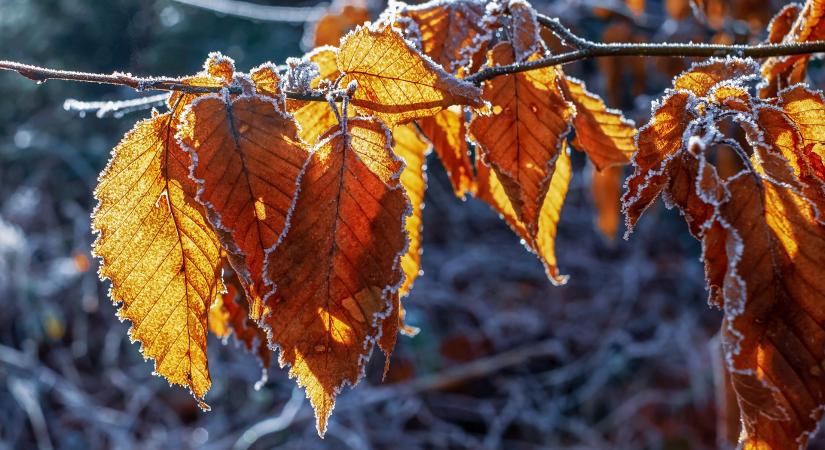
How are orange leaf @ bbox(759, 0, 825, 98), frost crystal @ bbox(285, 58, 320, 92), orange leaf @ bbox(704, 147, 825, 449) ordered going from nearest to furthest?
orange leaf @ bbox(704, 147, 825, 449) → frost crystal @ bbox(285, 58, 320, 92) → orange leaf @ bbox(759, 0, 825, 98)

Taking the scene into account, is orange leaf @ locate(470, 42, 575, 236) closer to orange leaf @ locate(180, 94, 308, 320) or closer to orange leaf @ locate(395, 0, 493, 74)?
orange leaf @ locate(395, 0, 493, 74)

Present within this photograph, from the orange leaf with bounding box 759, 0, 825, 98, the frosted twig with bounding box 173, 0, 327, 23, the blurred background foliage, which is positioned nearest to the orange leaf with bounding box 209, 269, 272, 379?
the orange leaf with bounding box 759, 0, 825, 98

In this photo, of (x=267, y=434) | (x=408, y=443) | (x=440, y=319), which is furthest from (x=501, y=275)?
(x=267, y=434)

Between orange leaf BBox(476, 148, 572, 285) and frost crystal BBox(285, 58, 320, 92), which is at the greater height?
frost crystal BBox(285, 58, 320, 92)

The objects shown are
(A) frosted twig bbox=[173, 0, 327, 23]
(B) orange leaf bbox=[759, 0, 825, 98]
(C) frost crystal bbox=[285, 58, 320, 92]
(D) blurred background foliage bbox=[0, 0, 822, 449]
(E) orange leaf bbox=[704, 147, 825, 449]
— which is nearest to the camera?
(E) orange leaf bbox=[704, 147, 825, 449]

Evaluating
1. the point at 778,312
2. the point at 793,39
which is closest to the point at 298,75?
the point at 778,312

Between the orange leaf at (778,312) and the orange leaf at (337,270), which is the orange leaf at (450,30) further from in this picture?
the orange leaf at (778,312)

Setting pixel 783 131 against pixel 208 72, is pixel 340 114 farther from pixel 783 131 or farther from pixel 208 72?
pixel 783 131
